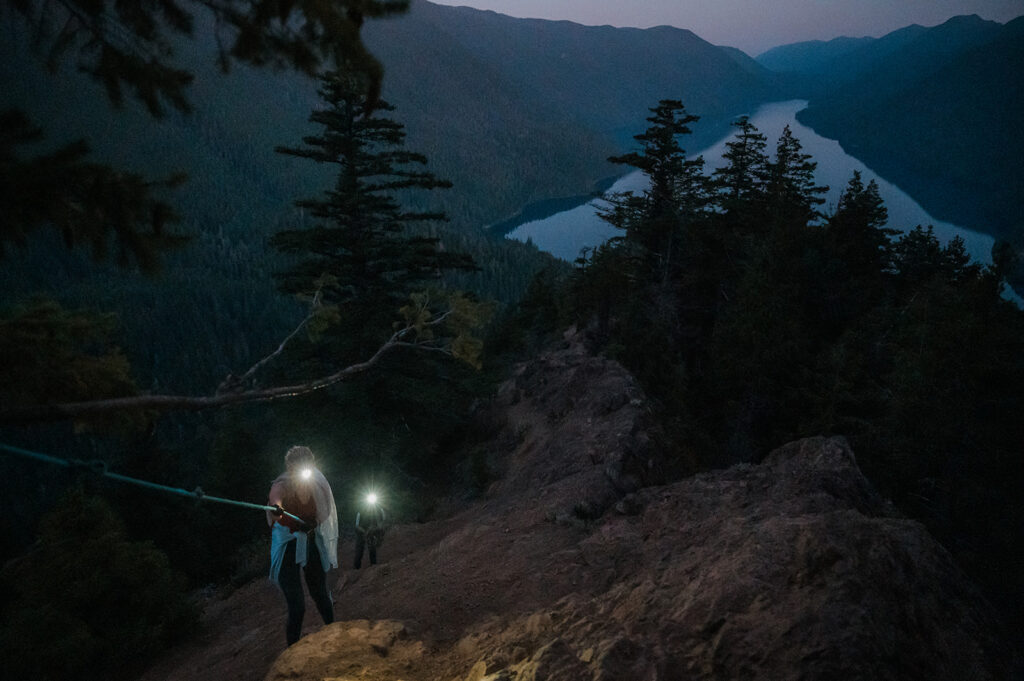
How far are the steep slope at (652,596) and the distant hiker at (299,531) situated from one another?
61 centimetres

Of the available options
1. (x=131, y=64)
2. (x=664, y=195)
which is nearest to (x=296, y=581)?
(x=131, y=64)

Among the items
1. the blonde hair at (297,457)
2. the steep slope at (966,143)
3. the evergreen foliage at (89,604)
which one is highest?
the steep slope at (966,143)

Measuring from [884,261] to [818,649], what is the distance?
92.0 feet

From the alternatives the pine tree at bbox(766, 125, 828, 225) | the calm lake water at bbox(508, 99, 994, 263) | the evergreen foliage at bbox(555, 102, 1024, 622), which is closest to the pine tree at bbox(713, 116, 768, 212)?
the evergreen foliage at bbox(555, 102, 1024, 622)

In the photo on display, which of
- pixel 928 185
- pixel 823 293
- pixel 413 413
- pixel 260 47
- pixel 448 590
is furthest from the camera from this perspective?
pixel 928 185

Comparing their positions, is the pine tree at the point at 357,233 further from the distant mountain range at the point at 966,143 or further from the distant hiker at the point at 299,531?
the distant mountain range at the point at 966,143

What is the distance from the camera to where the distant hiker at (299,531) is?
591 cm

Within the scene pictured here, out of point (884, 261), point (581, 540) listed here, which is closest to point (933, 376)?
point (581, 540)

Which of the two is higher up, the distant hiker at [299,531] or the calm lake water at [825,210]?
the calm lake water at [825,210]

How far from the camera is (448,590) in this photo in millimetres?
7363

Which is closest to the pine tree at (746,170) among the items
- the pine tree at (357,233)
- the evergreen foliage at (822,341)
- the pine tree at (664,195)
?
the evergreen foliage at (822,341)

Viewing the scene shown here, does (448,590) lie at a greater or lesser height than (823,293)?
lesser

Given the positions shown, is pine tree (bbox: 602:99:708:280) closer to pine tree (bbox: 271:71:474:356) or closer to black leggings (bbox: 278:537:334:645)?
pine tree (bbox: 271:71:474:356)

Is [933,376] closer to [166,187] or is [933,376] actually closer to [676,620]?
[676,620]
